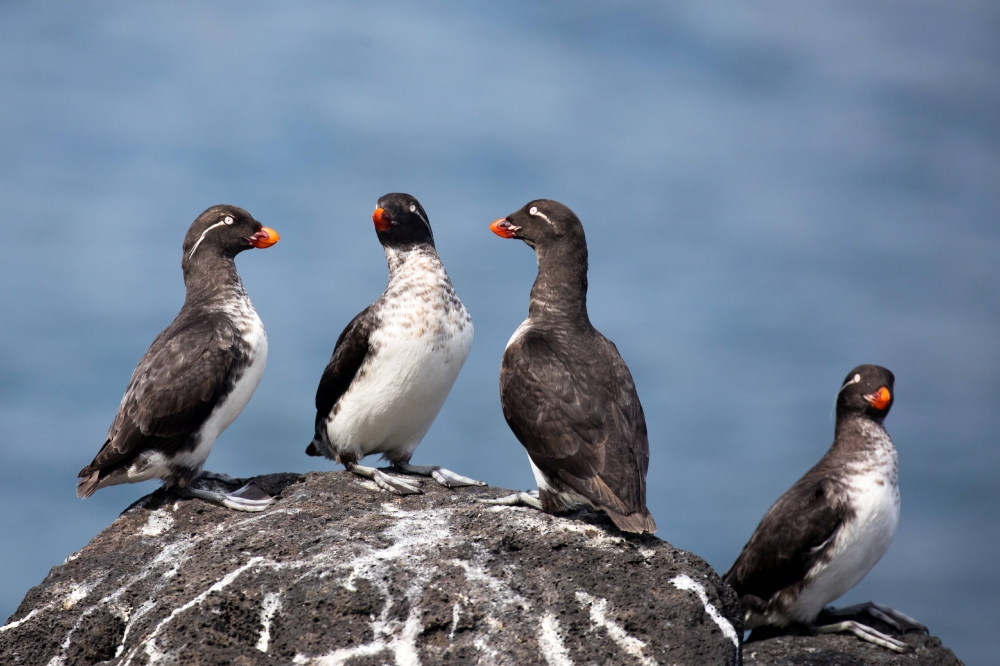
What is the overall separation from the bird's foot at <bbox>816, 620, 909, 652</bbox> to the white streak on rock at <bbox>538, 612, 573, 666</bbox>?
3813 mm

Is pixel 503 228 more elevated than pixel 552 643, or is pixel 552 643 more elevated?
pixel 503 228

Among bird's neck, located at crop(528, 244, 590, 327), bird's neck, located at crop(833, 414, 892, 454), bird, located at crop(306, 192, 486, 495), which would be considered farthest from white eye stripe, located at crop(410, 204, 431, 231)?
bird's neck, located at crop(833, 414, 892, 454)

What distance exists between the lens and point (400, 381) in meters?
8.05

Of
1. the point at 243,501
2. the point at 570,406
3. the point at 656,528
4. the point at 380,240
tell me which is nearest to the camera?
the point at 656,528

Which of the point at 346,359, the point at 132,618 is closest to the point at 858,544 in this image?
the point at 346,359

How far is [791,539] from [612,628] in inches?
127

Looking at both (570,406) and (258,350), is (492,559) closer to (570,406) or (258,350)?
(570,406)

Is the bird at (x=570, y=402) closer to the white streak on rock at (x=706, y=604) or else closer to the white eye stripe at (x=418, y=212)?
the white streak on rock at (x=706, y=604)

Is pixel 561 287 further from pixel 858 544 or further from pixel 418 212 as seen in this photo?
pixel 858 544

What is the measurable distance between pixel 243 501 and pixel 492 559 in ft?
6.47

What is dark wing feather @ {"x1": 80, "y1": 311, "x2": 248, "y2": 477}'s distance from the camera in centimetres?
736

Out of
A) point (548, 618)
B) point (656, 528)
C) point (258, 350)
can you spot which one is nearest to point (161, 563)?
point (258, 350)

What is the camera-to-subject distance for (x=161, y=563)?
6629 mm

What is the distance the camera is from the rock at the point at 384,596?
18.9 ft
